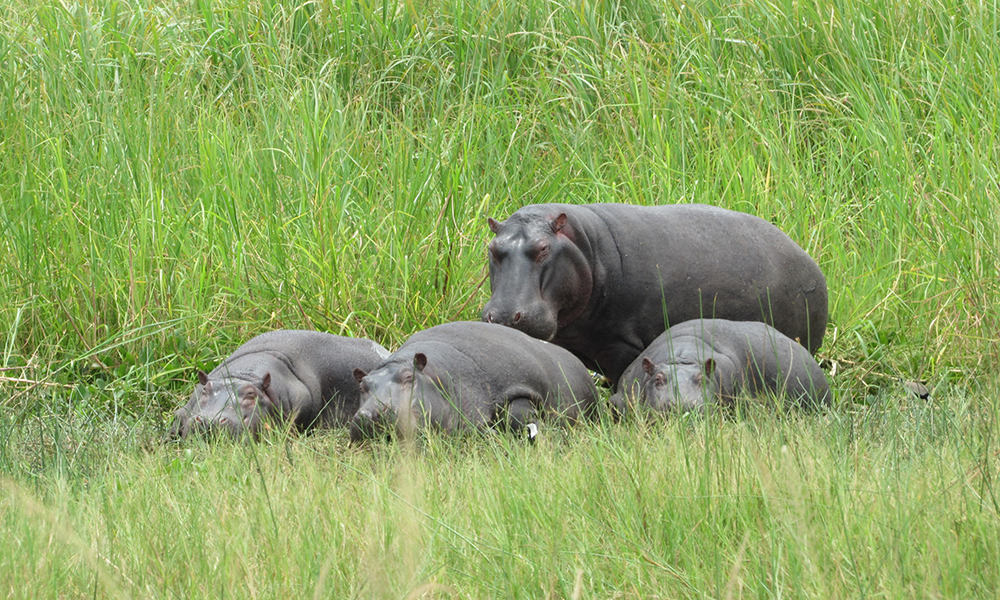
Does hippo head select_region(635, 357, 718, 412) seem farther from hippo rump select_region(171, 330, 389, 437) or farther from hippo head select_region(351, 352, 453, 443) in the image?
hippo rump select_region(171, 330, 389, 437)

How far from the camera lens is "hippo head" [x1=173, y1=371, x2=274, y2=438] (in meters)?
4.36

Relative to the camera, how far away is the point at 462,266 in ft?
19.6

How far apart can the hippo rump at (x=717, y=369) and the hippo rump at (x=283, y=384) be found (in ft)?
4.10

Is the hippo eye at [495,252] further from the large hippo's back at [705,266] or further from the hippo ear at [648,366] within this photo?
the hippo ear at [648,366]

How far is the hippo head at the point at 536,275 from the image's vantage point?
4.42 metres

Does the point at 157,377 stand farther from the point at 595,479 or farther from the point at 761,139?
the point at 761,139

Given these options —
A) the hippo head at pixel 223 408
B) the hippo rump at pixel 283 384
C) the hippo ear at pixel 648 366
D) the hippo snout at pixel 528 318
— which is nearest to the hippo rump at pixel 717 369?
the hippo ear at pixel 648 366

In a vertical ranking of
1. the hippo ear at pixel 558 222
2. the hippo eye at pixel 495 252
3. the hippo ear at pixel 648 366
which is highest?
the hippo ear at pixel 558 222

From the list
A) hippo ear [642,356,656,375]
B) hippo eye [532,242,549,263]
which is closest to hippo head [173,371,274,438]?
hippo eye [532,242,549,263]

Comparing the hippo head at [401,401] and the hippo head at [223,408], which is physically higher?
the hippo head at [401,401]

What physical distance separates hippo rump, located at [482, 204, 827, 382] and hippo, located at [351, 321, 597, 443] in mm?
119

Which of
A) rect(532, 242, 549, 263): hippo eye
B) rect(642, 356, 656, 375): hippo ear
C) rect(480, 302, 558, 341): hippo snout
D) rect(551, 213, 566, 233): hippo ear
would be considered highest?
rect(551, 213, 566, 233): hippo ear

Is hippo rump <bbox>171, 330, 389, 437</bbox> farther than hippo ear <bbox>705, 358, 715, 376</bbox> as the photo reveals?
Yes

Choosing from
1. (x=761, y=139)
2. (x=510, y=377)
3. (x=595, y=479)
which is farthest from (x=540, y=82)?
(x=595, y=479)
